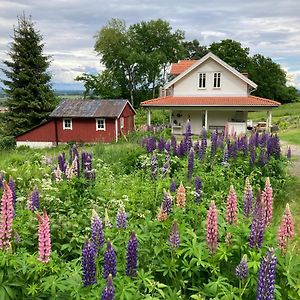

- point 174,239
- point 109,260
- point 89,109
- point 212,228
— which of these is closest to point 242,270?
point 212,228

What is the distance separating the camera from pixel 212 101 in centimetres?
2625

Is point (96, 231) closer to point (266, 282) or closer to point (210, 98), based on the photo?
point (266, 282)

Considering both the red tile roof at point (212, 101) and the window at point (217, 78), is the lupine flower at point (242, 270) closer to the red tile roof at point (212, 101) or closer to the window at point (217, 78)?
the red tile roof at point (212, 101)

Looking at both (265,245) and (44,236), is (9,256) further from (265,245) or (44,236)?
(265,245)

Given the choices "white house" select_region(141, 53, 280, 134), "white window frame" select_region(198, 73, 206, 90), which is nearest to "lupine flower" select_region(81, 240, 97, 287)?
"white house" select_region(141, 53, 280, 134)

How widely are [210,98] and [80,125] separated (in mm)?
10074

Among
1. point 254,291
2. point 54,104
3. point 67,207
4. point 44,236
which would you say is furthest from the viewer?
point 54,104

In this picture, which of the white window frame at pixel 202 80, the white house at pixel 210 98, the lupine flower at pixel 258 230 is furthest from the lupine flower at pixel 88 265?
the white window frame at pixel 202 80

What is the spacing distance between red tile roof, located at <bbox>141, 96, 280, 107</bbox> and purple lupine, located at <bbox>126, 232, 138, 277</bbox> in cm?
2327

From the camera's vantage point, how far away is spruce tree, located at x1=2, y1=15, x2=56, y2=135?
32500mm

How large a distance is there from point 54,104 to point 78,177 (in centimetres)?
2872

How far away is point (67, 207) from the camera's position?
5.20 m

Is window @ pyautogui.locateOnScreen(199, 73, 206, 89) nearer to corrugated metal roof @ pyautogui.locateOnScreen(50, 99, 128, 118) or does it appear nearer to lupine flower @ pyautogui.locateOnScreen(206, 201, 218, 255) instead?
corrugated metal roof @ pyautogui.locateOnScreen(50, 99, 128, 118)

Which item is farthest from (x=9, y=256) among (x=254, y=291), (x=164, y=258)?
(x=254, y=291)
